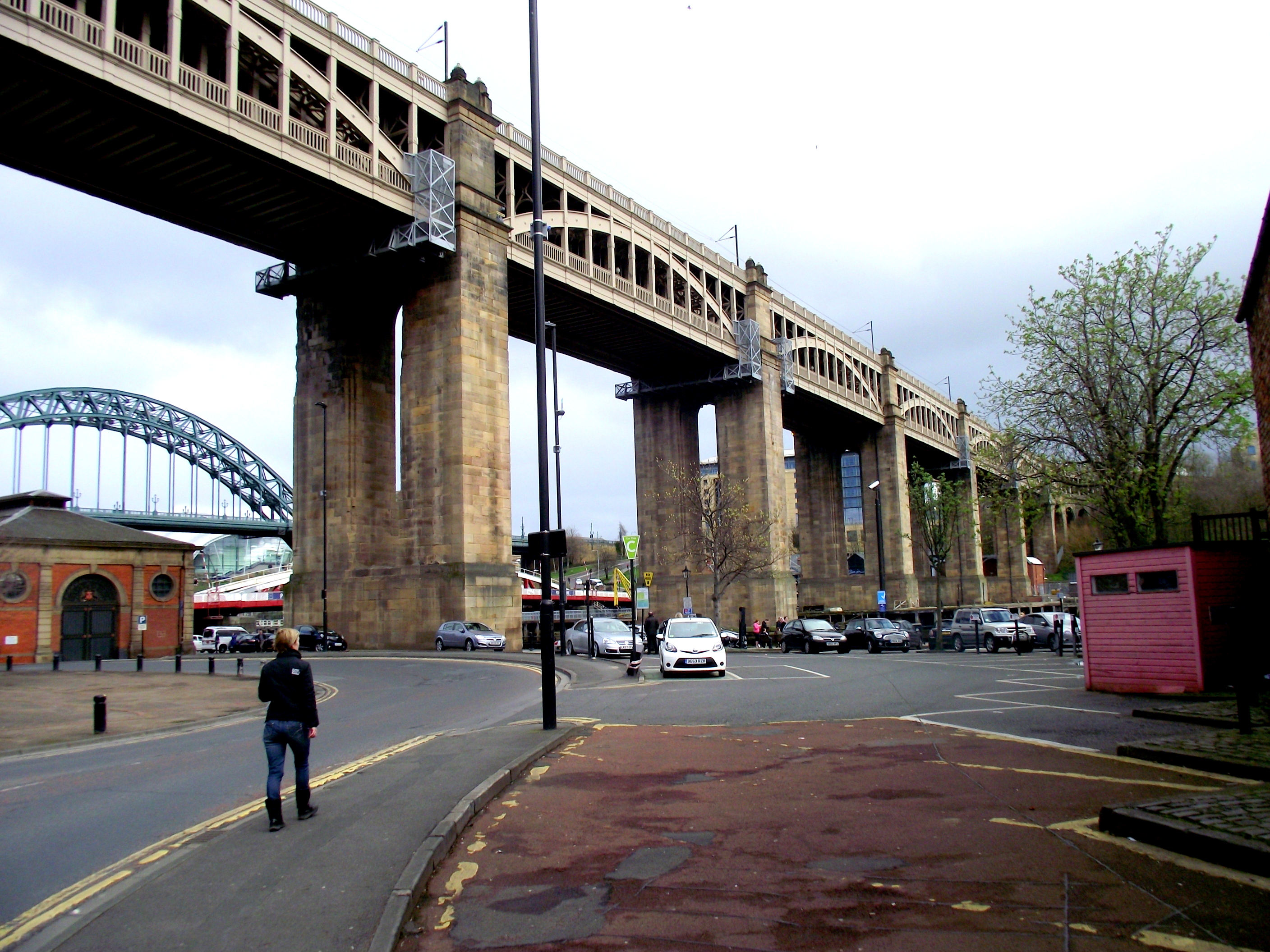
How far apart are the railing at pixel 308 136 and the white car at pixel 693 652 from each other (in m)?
22.3

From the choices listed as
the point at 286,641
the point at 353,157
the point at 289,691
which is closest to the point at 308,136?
the point at 353,157

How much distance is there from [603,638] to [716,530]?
59.9 ft

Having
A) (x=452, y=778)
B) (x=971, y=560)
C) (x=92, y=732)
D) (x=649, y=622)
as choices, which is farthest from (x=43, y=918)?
(x=971, y=560)

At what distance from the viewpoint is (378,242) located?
130 ft

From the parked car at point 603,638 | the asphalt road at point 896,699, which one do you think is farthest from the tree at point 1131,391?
the parked car at point 603,638

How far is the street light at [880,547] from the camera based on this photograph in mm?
57000

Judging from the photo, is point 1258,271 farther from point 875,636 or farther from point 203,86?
point 203,86

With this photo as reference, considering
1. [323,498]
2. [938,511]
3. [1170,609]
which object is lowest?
[1170,609]

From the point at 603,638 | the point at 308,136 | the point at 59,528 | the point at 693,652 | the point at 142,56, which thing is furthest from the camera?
the point at 59,528

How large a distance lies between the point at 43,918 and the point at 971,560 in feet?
323

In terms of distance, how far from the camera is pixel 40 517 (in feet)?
146

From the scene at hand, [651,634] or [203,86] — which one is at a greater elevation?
[203,86]

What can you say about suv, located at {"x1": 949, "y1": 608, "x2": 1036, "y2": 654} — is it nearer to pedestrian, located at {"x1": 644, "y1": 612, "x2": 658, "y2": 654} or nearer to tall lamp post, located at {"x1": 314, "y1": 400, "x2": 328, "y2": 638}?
pedestrian, located at {"x1": 644, "y1": 612, "x2": 658, "y2": 654}

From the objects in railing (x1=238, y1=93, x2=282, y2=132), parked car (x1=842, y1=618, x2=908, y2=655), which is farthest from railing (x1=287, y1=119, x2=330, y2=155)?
parked car (x1=842, y1=618, x2=908, y2=655)
